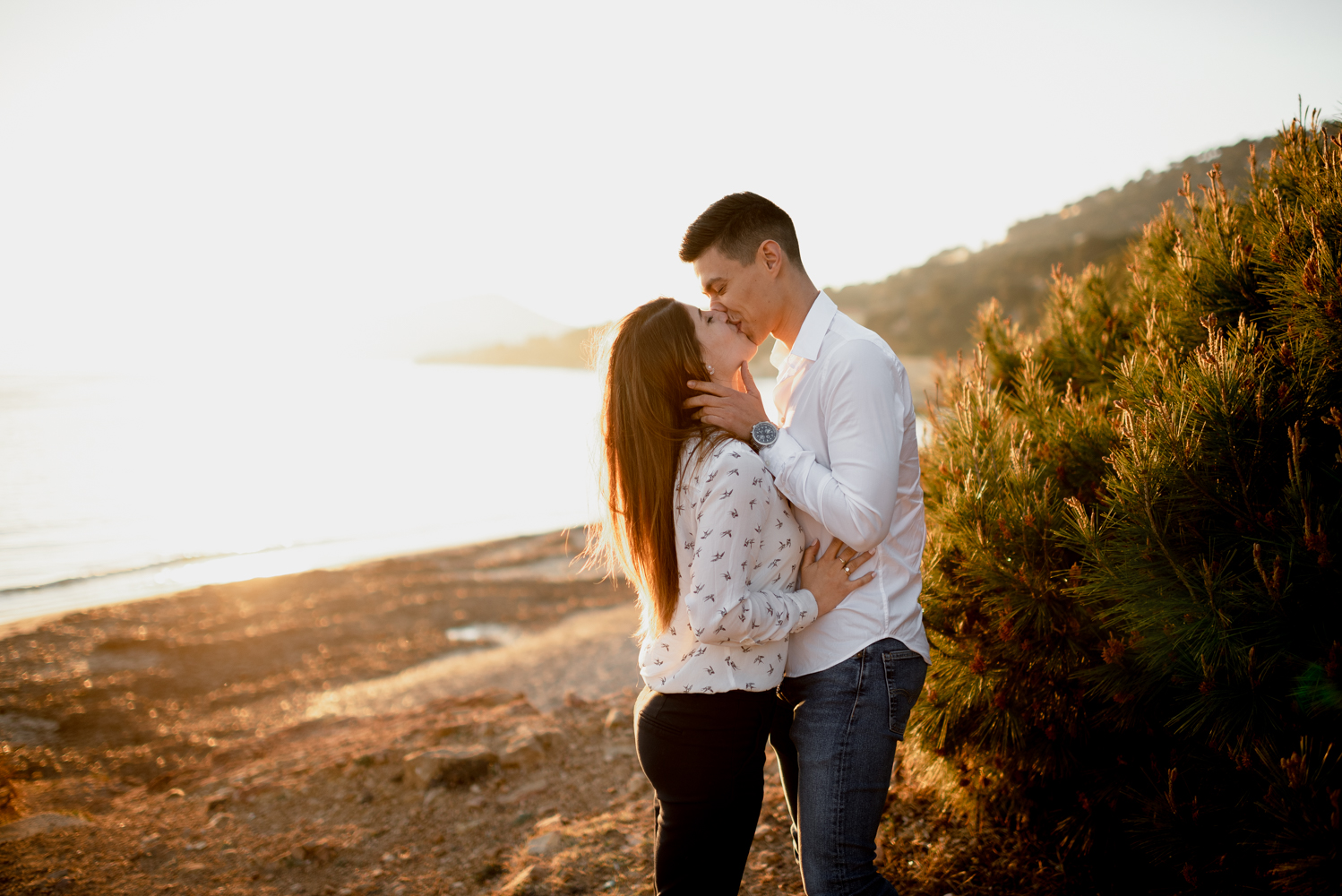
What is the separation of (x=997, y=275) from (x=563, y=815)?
5785 centimetres

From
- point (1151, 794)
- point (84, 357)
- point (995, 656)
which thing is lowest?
point (1151, 794)

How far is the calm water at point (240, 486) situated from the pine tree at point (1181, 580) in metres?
1.65

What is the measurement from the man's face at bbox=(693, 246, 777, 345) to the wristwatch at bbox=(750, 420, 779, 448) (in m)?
0.43

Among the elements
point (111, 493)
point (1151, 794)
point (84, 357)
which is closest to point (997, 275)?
point (111, 493)

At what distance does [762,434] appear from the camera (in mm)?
2082

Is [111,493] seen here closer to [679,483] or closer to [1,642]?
[1,642]

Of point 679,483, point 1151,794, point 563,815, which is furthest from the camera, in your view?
point 563,815

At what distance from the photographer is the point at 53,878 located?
12.2 feet

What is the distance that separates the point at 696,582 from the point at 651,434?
17.5 inches

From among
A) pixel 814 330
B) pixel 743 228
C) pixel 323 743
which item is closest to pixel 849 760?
pixel 814 330

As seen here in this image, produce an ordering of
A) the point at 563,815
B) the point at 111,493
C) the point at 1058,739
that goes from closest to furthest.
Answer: the point at 1058,739 → the point at 563,815 → the point at 111,493

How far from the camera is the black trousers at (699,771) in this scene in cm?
199

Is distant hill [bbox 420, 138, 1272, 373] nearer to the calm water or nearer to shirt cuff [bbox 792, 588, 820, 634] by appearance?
the calm water

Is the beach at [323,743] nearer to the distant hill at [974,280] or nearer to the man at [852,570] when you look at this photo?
the man at [852,570]
